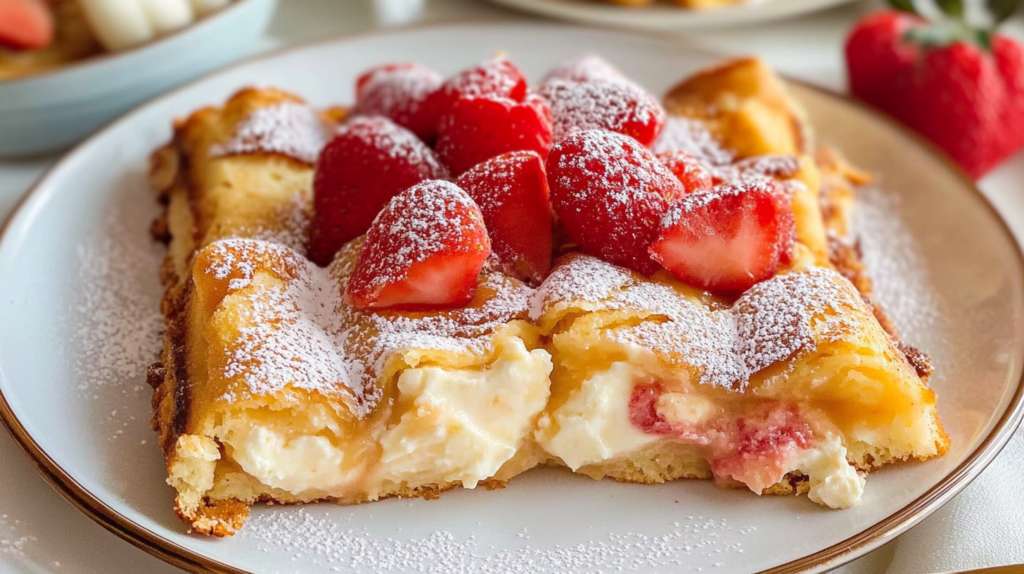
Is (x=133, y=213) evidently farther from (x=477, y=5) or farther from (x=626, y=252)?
(x=477, y=5)

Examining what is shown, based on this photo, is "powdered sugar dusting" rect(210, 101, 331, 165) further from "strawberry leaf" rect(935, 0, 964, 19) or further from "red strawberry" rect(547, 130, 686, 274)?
"strawberry leaf" rect(935, 0, 964, 19)

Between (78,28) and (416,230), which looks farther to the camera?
(78,28)

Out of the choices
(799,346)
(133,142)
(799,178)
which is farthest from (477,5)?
(799,346)

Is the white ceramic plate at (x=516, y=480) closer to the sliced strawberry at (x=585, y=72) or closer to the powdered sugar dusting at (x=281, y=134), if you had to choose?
the powdered sugar dusting at (x=281, y=134)

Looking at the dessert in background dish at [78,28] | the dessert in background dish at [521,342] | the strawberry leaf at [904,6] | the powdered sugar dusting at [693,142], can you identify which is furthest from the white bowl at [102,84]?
the strawberry leaf at [904,6]

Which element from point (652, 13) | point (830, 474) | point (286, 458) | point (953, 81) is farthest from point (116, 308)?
point (953, 81)

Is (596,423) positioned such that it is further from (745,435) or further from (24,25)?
(24,25)
